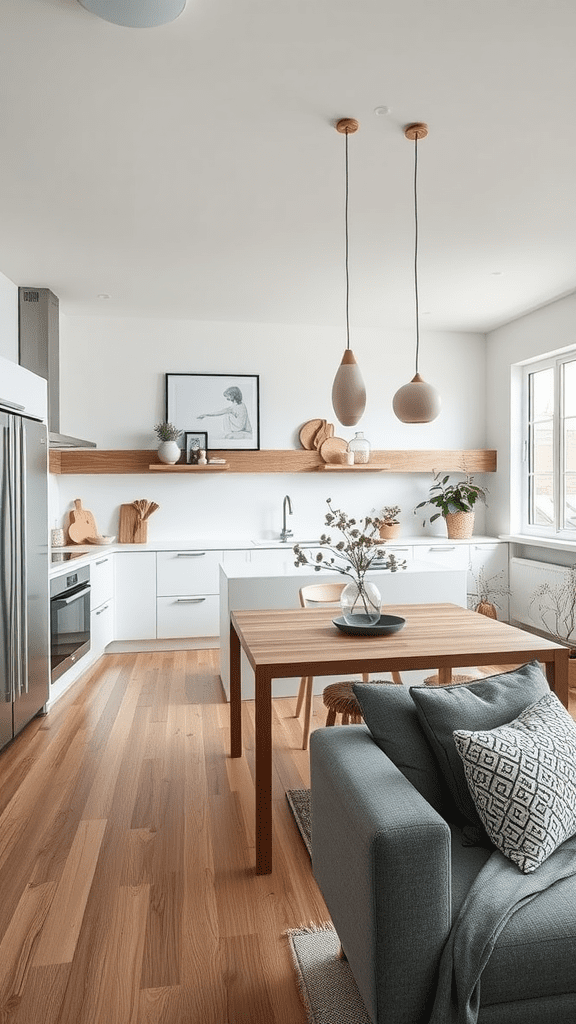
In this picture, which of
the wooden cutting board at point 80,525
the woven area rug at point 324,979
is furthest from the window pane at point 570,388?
the woven area rug at point 324,979

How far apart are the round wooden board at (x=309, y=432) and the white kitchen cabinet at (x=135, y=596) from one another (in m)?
1.68

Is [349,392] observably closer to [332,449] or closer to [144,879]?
[144,879]

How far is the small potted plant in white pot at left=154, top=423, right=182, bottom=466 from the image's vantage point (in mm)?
5685

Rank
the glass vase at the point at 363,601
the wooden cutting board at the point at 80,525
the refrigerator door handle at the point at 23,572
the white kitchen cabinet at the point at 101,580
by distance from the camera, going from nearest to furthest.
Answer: the glass vase at the point at 363,601, the refrigerator door handle at the point at 23,572, the white kitchen cabinet at the point at 101,580, the wooden cutting board at the point at 80,525

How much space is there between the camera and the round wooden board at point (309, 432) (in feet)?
20.2

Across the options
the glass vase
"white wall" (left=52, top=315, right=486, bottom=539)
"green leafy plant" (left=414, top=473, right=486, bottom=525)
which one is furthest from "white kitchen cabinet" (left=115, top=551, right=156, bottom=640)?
the glass vase

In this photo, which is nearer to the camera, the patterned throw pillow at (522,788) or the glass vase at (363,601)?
the patterned throw pillow at (522,788)

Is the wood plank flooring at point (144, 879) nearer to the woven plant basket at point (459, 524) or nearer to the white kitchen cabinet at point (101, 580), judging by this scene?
the white kitchen cabinet at point (101, 580)

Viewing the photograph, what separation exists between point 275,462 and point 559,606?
2.52 m

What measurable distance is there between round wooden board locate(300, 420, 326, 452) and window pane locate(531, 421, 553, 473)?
1.80 meters

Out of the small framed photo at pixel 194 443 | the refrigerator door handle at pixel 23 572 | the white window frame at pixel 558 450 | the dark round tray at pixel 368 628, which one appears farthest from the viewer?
the small framed photo at pixel 194 443

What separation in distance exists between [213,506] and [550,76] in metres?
4.23

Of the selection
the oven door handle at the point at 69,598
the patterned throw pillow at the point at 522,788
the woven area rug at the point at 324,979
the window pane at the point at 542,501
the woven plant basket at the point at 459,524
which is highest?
the window pane at the point at 542,501

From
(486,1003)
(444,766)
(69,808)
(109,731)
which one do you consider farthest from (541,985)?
(109,731)
